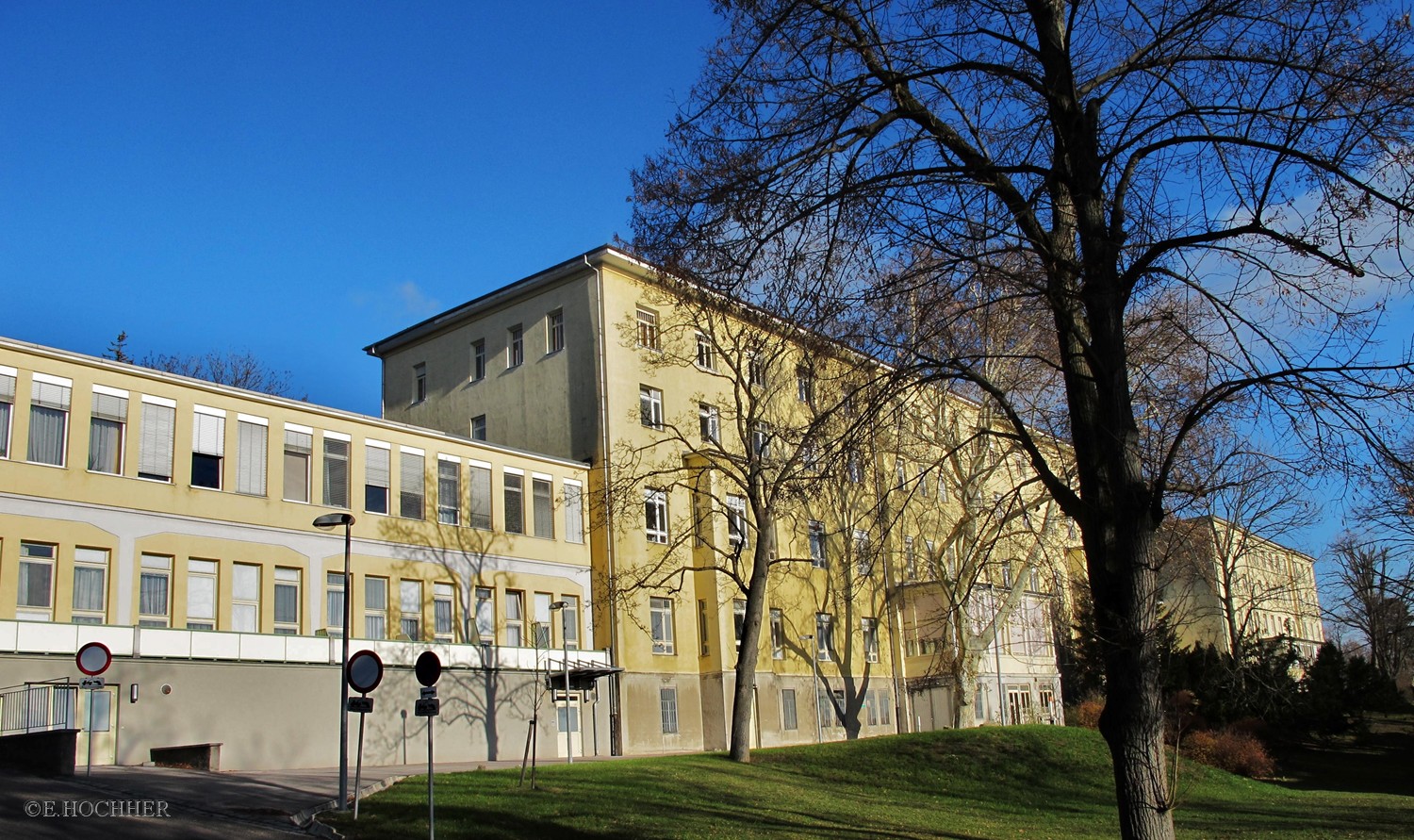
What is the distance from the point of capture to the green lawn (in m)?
18.7

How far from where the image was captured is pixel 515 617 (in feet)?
126

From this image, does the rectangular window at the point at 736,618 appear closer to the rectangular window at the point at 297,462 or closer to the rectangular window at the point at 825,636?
the rectangular window at the point at 825,636

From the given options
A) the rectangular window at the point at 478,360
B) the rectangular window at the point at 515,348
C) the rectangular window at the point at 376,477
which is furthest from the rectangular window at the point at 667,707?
the rectangular window at the point at 478,360

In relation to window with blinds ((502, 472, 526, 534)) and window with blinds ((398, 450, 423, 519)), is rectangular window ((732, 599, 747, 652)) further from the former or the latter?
window with blinds ((398, 450, 423, 519))

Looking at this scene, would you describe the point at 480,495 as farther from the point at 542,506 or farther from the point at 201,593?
the point at 201,593

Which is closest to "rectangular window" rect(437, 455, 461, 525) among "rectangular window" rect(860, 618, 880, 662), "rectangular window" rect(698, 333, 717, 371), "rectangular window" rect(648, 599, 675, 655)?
"rectangular window" rect(648, 599, 675, 655)

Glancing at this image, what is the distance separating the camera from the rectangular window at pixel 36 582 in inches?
1059

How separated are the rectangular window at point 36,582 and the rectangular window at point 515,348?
18.7 meters

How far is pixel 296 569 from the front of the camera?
32.4 meters

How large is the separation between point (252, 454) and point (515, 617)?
10341 mm

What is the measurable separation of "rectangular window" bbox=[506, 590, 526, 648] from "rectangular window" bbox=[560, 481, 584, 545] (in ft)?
9.26

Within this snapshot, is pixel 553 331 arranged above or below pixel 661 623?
above

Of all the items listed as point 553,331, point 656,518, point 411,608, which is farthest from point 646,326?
point 411,608

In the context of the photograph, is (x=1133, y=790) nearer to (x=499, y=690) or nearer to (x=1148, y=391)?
(x=1148, y=391)
